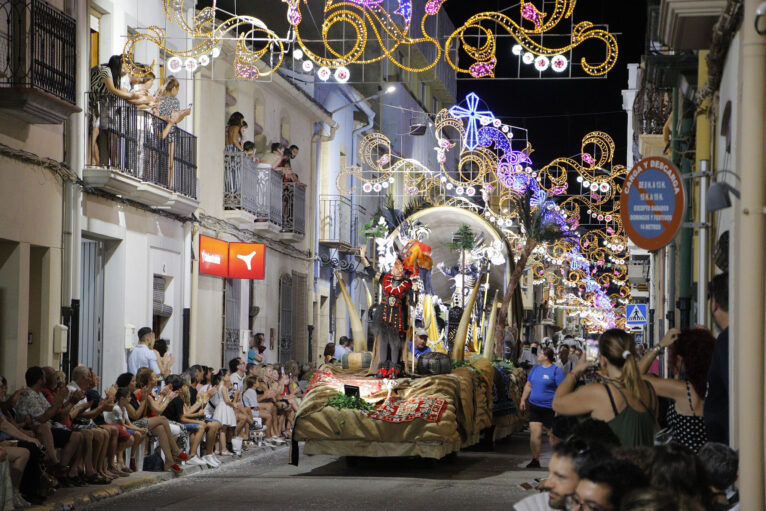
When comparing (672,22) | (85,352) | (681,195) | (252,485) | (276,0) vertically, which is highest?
(276,0)

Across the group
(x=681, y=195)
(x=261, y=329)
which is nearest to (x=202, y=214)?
(x=261, y=329)

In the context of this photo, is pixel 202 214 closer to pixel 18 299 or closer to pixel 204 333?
pixel 204 333

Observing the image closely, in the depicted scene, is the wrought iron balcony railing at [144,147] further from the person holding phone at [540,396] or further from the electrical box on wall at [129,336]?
the person holding phone at [540,396]

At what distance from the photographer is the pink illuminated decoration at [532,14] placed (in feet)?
54.4

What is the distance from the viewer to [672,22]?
11.6m

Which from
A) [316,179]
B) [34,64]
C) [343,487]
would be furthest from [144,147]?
[316,179]

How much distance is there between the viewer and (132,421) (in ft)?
56.0

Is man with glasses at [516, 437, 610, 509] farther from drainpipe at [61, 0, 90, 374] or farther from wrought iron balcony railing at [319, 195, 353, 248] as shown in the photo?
wrought iron balcony railing at [319, 195, 353, 248]

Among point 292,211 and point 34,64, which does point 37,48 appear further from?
point 292,211

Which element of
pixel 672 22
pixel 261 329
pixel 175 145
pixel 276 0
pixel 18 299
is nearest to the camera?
pixel 672 22

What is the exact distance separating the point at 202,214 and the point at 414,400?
10.3 meters

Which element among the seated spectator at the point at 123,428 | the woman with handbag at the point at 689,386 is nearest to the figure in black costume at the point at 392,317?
the seated spectator at the point at 123,428

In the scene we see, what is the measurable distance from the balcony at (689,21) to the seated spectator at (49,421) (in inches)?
293

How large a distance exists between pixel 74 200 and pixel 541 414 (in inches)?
298
